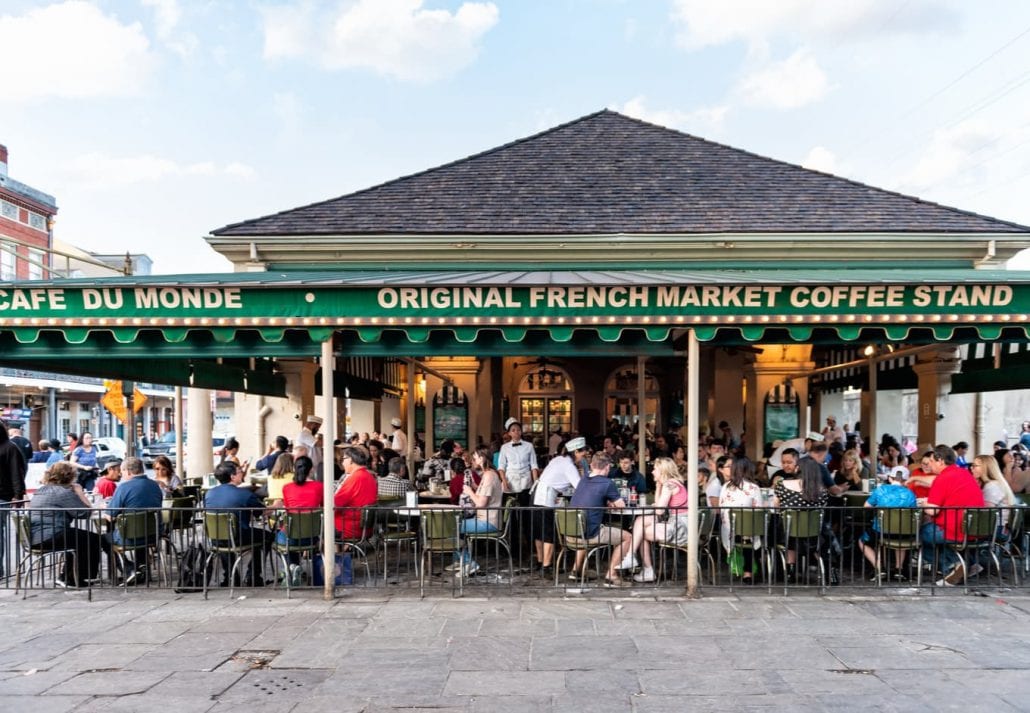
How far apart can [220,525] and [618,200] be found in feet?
33.6

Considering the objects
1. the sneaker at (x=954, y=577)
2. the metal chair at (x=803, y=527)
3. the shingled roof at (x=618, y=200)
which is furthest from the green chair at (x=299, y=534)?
the shingled roof at (x=618, y=200)

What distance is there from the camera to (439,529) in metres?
8.21

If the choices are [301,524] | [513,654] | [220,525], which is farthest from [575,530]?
[220,525]

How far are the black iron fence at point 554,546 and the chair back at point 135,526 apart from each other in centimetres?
2

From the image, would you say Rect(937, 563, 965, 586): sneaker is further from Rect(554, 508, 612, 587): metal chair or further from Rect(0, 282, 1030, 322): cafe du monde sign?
Rect(554, 508, 612, 587): metal chair

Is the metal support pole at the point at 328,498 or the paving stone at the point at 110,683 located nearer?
the paving stone at the point at 110,683

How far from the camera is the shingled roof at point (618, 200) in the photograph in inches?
559

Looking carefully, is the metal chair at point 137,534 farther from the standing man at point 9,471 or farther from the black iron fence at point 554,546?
the standing man at point 9,471

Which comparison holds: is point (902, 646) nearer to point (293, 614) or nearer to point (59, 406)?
point (293, 614)

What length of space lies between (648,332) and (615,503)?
6.34 ft

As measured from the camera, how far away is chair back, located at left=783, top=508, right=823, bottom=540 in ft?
26.2

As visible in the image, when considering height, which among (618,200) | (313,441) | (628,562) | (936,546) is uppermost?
(618,200)

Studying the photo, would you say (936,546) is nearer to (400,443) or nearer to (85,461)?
(400,443)

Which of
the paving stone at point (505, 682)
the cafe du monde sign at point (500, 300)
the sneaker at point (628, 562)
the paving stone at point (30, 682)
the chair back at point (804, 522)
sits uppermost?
the cafe du monde sign at point (500, 300)
